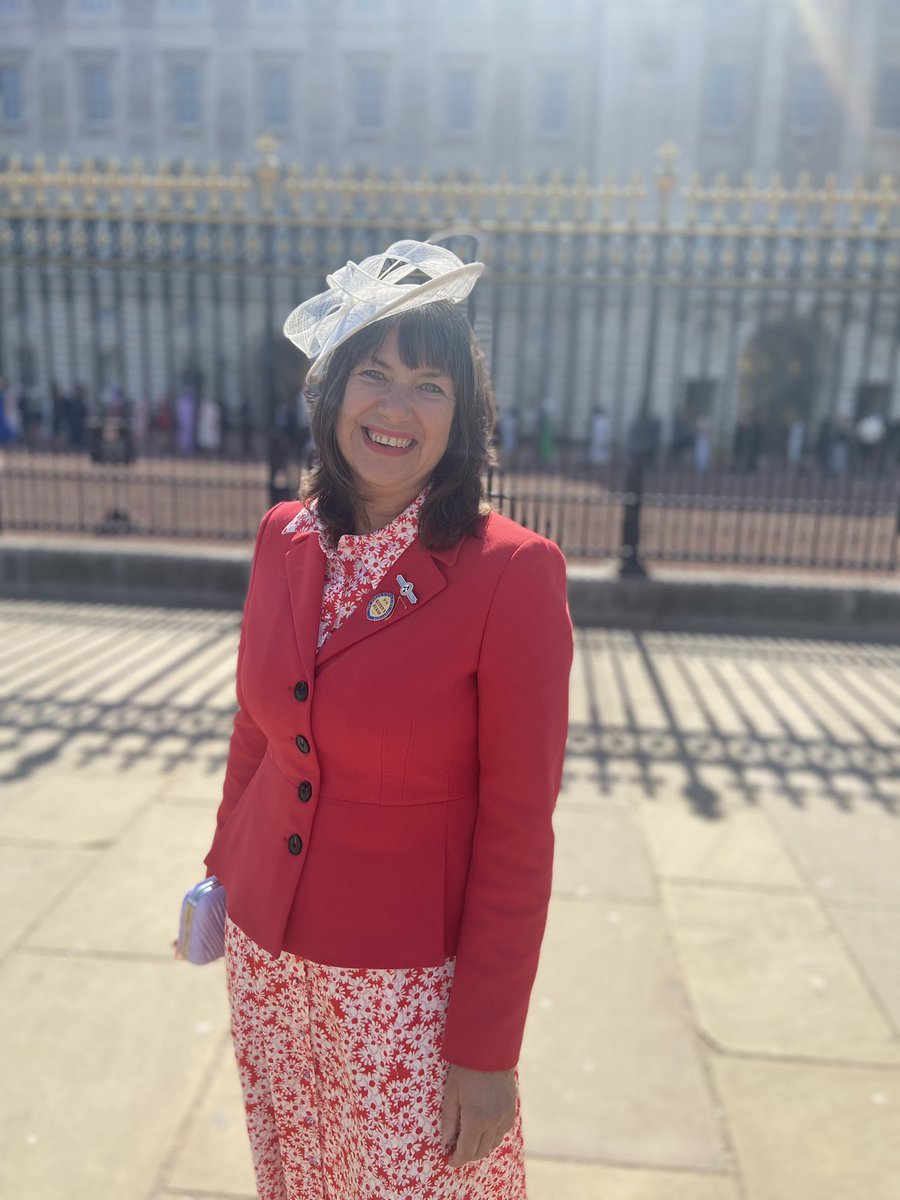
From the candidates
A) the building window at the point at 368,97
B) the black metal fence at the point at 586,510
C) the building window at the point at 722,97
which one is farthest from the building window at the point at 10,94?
the building window at the point at 722,97

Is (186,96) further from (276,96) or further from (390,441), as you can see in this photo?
(390,441)

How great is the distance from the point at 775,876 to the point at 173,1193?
255 centimetres

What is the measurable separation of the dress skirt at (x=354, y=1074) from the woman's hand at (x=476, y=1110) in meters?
0.04

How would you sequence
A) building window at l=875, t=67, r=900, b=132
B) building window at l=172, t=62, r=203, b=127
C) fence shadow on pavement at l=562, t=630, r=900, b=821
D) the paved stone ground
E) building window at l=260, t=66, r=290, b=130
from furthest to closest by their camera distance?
building window at l=172, t=62, r=203, b=127 → building window at l=260, t=66, r=290, b=130 → building window at l=875, t=67, r=900, b=132 → fence shadow on pavement at l=562, t=630, r=900, b=821 → the paved stone ground

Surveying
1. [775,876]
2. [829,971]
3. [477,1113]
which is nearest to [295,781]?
[477,1113]

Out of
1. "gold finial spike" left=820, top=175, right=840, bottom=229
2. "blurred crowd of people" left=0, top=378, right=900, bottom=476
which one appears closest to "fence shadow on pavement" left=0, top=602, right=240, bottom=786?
"blurred crowd of people" left=0, top=378, right=900, bottom=476

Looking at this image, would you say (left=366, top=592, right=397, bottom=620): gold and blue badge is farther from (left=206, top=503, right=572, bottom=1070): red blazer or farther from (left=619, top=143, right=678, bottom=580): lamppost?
(left=619, top=143, right=678, bottom=580): lamppost

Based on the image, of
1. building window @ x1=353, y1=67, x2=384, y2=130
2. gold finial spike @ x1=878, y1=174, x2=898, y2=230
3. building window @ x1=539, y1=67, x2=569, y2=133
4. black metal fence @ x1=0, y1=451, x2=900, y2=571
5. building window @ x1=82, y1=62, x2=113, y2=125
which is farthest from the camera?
building window @ x1=82, y1=62, x2=113, y2=125

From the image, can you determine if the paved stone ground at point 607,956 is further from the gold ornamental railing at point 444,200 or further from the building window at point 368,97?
the building window at point 368,97

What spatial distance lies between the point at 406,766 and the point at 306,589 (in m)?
0.35

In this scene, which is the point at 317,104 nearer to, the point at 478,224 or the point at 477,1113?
the point at 478,224

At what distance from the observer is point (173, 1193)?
2221 millimetres

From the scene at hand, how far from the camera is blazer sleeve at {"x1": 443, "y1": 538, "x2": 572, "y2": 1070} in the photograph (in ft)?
4.66

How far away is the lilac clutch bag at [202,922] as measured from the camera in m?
1.86
